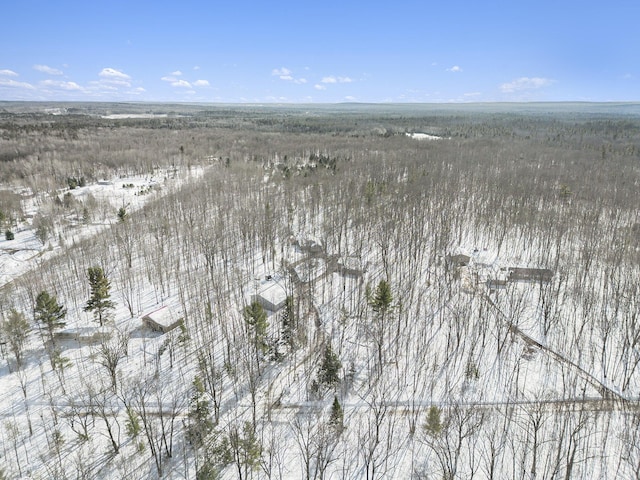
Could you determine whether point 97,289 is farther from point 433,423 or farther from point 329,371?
point 433,423

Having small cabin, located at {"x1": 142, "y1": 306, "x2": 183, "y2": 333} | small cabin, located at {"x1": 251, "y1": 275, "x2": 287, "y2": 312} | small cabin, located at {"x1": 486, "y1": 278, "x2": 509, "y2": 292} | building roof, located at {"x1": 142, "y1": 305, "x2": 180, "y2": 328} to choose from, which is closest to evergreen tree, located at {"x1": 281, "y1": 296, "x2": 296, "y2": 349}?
small cabin, located at {"x1": 251, "y1": 275, "x2": 287, "y2": 312}

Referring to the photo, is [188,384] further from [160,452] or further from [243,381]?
[160,452]

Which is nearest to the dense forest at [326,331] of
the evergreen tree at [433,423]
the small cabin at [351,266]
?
the evergreen tree at [433,423]

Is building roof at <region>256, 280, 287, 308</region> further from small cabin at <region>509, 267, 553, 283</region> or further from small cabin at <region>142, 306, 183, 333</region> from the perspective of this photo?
small cabin at <region>509, 267, 553, 283</region>

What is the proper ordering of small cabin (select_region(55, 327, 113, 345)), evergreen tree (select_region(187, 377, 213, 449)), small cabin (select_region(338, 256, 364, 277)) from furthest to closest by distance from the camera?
small cabin (select_region(338, 256, 364, 277))
small cabin (select_region(55, 327, 113, 345))
evergreen tree (select_region(187, 377, 213, 449))

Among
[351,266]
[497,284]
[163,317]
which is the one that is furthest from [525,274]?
[163,317]
